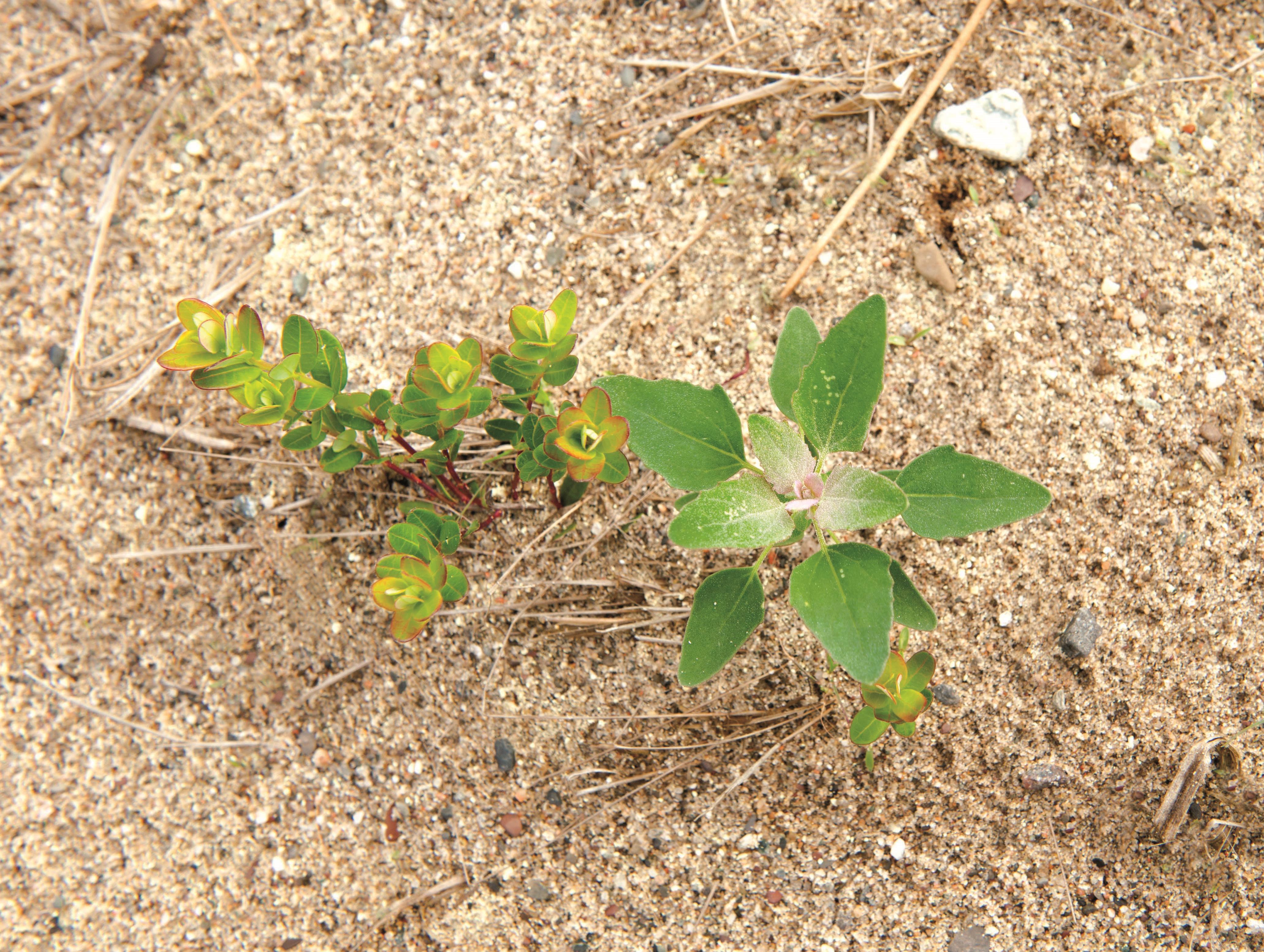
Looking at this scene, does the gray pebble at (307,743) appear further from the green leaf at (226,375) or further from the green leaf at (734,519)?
the green leaf at (734,519)

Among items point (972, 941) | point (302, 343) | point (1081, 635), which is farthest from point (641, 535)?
point (972, 941)

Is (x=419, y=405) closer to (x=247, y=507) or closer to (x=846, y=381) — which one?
(x=846, y=381)

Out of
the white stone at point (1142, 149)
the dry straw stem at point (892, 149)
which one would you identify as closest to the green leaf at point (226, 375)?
the dry straw stem at point (892, 149)

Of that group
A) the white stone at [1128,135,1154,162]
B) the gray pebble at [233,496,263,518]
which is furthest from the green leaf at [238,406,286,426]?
the white stone at [1128,135,1154,162]

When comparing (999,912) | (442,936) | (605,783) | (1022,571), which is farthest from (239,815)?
(1022,571)

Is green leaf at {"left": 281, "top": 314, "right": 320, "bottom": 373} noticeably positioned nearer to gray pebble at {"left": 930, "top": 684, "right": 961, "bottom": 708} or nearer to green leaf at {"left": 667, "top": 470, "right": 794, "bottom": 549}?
green leaf at {"left": 667, "top": 470, "right": 794, "bottom": 549}
